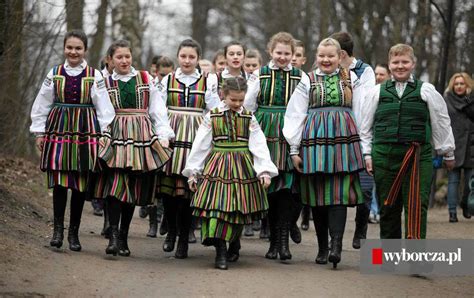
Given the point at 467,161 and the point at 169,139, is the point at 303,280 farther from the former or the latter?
the point at 467,161

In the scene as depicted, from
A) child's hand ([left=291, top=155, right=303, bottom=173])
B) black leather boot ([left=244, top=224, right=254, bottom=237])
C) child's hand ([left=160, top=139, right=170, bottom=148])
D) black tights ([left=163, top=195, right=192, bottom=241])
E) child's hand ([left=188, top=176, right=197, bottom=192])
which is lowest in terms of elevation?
black leather boot ([left=244, top=224, right=254, bottom=237])

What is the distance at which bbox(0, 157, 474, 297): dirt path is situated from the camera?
283 inches

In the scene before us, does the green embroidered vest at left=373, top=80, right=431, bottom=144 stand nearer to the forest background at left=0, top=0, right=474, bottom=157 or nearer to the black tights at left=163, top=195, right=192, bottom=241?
the black tights at left=163, top=195, right=192, bottom=241

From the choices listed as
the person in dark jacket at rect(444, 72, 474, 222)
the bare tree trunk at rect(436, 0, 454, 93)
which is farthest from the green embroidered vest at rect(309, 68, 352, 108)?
A: the bare tree trunk at rect(436, 0, 454, 93)

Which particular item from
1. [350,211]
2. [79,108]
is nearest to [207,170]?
[79,108]

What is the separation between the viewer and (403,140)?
8.23m

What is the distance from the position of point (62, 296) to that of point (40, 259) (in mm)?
1312

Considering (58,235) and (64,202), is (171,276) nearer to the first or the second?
(58,235)

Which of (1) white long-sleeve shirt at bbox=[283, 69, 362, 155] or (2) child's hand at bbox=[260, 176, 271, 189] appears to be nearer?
(2) child's hand at bbox=[260, 176, 271, 189]

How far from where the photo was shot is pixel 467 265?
8625 millimetres

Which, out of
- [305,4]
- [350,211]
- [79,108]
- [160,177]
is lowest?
[350,211]

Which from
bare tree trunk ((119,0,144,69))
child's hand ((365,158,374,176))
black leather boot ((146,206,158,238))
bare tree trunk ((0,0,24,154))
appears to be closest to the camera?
child's hand ((365,158,374,176))

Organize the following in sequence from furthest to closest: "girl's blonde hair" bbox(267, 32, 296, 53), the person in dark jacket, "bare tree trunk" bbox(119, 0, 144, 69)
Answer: "bare tree trunk" bbox(119, 0, 144, 69)
the person in dark jacket
"girl's blonde hair" bbox(267, 32, 296, 53)

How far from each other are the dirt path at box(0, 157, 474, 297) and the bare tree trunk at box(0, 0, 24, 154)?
4.17 meters
